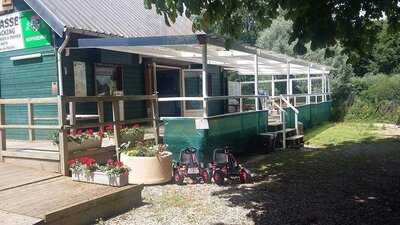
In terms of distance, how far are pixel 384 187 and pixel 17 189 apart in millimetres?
6323

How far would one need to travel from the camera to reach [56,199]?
261 inches

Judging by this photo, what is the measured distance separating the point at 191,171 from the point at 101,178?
6.59 feet

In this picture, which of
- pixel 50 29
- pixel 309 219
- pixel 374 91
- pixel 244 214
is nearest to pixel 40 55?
pixel 50 29

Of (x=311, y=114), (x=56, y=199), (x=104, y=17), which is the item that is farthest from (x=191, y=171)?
(x=311, y=114)

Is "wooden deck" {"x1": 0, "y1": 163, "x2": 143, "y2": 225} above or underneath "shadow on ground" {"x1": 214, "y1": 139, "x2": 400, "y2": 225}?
above

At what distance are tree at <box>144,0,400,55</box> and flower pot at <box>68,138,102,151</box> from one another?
340cm

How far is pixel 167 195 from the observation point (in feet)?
26.4

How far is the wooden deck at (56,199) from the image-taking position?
234 inches

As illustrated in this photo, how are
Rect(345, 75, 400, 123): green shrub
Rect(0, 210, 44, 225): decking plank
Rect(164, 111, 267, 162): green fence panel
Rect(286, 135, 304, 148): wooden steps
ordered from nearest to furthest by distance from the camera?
Rect(0, 210, 44, 225): decking plank < Rect(164, 111, 267, 162): green fence panel < Rect(286, 135, 304, 148): wooden steps < Rect(345, 75, 400, 123): green shrub

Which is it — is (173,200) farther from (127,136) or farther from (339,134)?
(339,134)

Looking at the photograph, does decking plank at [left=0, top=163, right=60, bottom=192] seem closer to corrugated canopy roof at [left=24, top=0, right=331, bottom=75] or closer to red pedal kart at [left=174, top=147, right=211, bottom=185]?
red pedal kart at [left=174, top=147, right=211, bottom=185]

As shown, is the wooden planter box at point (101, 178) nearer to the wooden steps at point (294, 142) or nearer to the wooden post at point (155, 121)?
the wooden post at point (155, 121)

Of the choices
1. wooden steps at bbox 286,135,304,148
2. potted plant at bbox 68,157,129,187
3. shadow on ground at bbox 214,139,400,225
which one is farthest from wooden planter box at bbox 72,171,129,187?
wooden steps at bbox 286,135,304,148

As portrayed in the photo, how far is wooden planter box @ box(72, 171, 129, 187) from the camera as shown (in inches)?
290
